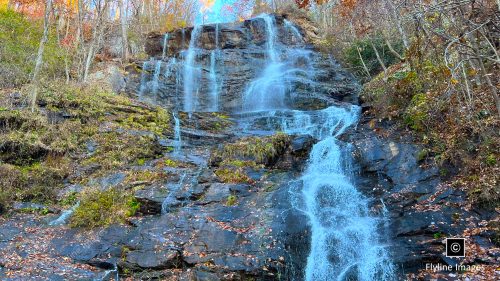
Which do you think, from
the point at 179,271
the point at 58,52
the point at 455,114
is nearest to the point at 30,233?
the point at 179,271

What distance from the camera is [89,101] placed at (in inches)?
562

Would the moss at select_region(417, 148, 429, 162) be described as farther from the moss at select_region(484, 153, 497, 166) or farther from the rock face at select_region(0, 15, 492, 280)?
the moss at select_region(484, 153, 497, 166)

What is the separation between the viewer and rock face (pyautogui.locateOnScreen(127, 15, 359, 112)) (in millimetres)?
18141

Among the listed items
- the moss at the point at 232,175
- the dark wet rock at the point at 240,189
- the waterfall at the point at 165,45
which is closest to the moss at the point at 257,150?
the moss at the point at 232,175

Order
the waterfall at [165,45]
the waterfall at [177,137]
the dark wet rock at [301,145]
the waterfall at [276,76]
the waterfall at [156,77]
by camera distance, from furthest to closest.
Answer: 1. the waterfall at [165,45]
2. the waterfall at [156,77]
3. the waterfall at [276,76]
4. the waterfall at [177,137]
5. the dark wet rock at [301,145]

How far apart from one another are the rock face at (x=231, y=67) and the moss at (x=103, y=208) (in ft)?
28.5

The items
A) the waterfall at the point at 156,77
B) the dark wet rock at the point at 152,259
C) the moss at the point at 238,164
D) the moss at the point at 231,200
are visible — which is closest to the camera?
the dark wet rock at the point at 152,259

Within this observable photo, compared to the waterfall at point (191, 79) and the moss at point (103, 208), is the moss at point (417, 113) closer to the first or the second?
the moss at point (103, 208)

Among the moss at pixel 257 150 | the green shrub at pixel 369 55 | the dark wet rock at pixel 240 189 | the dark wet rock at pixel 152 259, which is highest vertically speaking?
the green shrub at pixel 369 55

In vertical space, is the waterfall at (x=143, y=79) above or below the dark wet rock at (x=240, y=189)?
above

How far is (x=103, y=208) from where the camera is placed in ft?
31.6

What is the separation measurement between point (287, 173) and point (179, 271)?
15.7 ft

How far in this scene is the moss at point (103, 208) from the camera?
9.36 m

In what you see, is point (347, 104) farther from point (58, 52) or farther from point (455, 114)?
point (58, 52)
